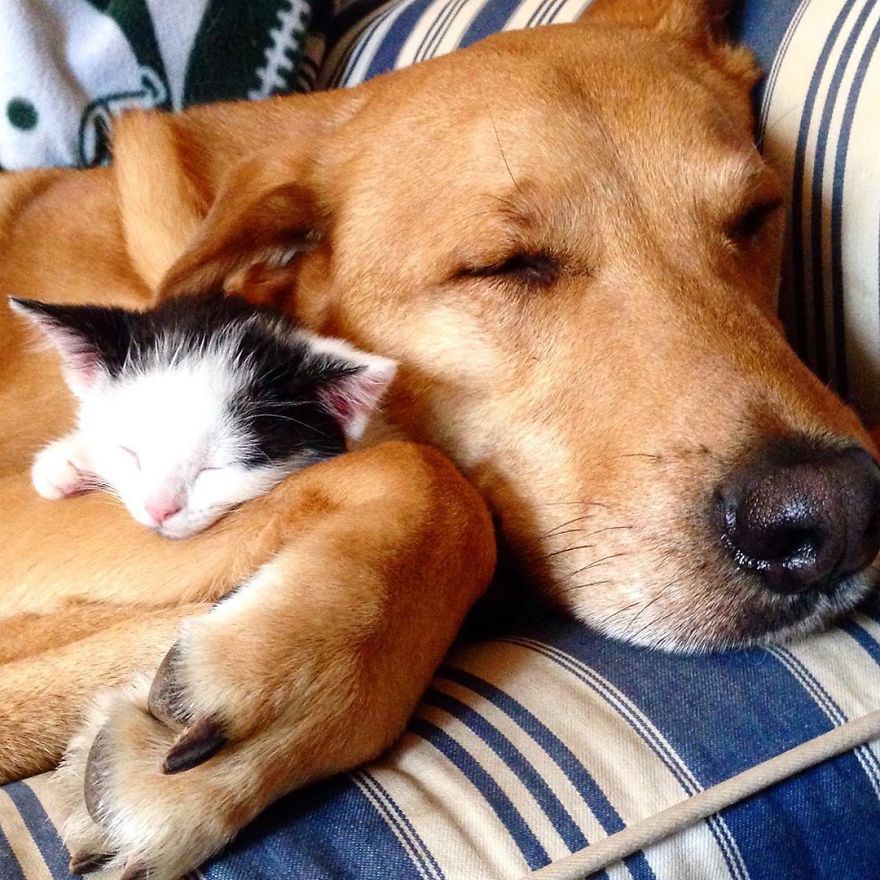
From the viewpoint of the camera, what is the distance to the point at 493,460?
47.6 inches

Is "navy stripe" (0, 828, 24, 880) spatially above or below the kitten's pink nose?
below

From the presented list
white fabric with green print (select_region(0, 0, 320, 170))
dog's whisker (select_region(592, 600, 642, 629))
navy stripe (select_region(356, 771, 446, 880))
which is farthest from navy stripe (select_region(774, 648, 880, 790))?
white fabric with green print (select_region(0, 0, 320, 170))

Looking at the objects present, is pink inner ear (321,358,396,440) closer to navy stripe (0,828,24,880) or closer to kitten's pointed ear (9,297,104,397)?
kitten's pointed ear (9,297,104,397)

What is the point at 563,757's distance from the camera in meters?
0.84

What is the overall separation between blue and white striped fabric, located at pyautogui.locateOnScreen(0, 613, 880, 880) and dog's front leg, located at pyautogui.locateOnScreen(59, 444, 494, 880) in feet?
0.12

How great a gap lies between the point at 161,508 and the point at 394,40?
1.53 meters

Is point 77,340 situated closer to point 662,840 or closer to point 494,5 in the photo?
point 662,840

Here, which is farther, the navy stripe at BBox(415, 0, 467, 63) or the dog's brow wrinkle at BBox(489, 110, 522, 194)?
the navy stripe at BBox(415, 0, 467, 63)

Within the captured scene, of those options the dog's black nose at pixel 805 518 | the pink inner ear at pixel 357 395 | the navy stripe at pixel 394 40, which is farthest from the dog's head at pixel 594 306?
the navy stripe at pixel 394 40

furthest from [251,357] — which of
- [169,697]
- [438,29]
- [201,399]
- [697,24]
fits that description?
[438,29]

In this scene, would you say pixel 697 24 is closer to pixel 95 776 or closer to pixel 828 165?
pixel 828 165

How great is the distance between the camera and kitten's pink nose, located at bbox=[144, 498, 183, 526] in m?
1.11

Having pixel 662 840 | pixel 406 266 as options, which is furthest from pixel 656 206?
pixel 662 840

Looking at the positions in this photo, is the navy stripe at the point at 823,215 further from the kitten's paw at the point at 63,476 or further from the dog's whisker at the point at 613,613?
the kitten's paw at the point at 63,476
